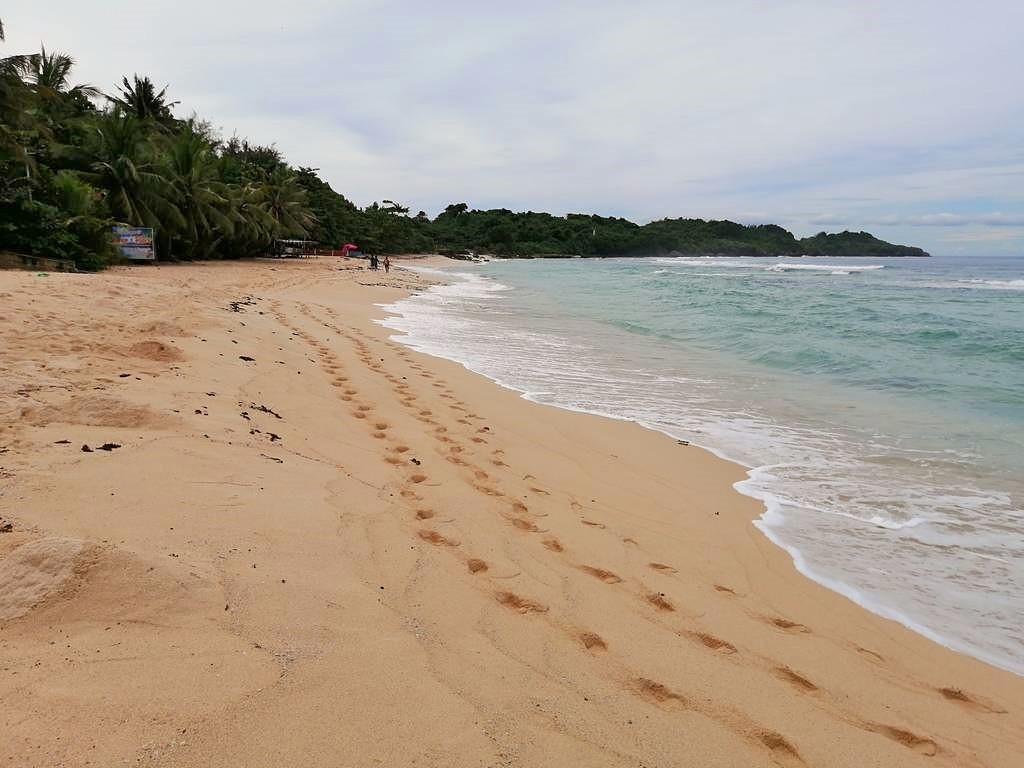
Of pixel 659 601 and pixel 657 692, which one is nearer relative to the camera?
pixel 657 692

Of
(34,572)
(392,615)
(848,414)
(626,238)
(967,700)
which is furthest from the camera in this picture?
(626,238)

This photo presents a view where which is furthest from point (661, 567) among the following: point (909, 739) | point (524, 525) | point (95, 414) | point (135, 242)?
point (135, 242)

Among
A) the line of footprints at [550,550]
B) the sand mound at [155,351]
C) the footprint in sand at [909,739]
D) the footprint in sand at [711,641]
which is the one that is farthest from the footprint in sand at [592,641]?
the sand mound at [155,351]

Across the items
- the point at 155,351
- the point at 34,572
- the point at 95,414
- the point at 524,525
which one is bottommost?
the point at 524,525

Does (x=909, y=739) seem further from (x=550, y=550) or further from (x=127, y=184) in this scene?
(x=127, y=184)

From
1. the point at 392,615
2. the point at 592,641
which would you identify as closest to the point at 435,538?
the point at 392,615

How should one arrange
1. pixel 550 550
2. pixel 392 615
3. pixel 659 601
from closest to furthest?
1. pixel 392 615
2. pixel 659 601
3. pixel 550 550

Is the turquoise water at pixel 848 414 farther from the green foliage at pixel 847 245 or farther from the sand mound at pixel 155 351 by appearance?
the green foliage at pixel 847 245

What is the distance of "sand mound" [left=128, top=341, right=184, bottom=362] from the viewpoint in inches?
216

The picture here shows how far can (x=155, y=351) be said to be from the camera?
5.58m

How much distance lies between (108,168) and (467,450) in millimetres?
24764

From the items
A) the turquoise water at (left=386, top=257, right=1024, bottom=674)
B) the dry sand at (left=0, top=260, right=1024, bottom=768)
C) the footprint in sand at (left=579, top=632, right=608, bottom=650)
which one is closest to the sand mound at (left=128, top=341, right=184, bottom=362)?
the dry sand at (left=0, top=260, right=1024, bottom=768)

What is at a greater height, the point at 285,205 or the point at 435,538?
the point at 285,205

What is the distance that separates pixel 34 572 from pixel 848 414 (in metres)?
7.84
